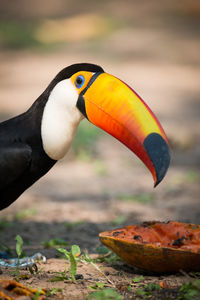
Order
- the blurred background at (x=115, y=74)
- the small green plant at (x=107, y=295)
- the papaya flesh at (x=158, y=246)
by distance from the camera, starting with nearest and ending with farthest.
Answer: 1. the small green plant at (x=107, y=295)
2. the papaya flesh at (x=158, y=246)
3. the blurred background at (x=115, y=74)

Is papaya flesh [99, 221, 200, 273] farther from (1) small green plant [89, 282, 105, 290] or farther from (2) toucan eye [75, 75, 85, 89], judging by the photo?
(2) toucan eye [75, 75, 85, 89]

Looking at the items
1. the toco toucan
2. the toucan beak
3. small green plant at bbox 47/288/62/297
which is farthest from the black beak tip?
small green plant at bbox 47/288/62/297

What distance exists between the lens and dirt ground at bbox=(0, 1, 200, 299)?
11.6 feet

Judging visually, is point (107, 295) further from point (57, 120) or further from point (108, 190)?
point (108, 190)

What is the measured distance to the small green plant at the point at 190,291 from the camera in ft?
9.31

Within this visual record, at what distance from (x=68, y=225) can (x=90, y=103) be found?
1682 millimetres

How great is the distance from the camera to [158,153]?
10.9 ft

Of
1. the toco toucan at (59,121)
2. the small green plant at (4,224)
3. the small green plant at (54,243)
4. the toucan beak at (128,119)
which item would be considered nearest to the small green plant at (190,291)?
the toucan beak at (128,119)

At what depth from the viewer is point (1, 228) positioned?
16.3 ft

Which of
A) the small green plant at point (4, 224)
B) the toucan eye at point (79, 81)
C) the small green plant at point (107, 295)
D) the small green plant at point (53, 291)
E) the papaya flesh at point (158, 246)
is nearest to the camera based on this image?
the small green plant at point (107, 295)

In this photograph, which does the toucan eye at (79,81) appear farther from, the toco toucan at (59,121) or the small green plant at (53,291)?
the small green plant at (53,291)

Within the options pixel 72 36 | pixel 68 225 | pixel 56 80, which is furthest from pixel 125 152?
pixel 72 36

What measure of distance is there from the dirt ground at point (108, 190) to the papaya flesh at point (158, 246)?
96mm

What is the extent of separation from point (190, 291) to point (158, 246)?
0.46 metres
